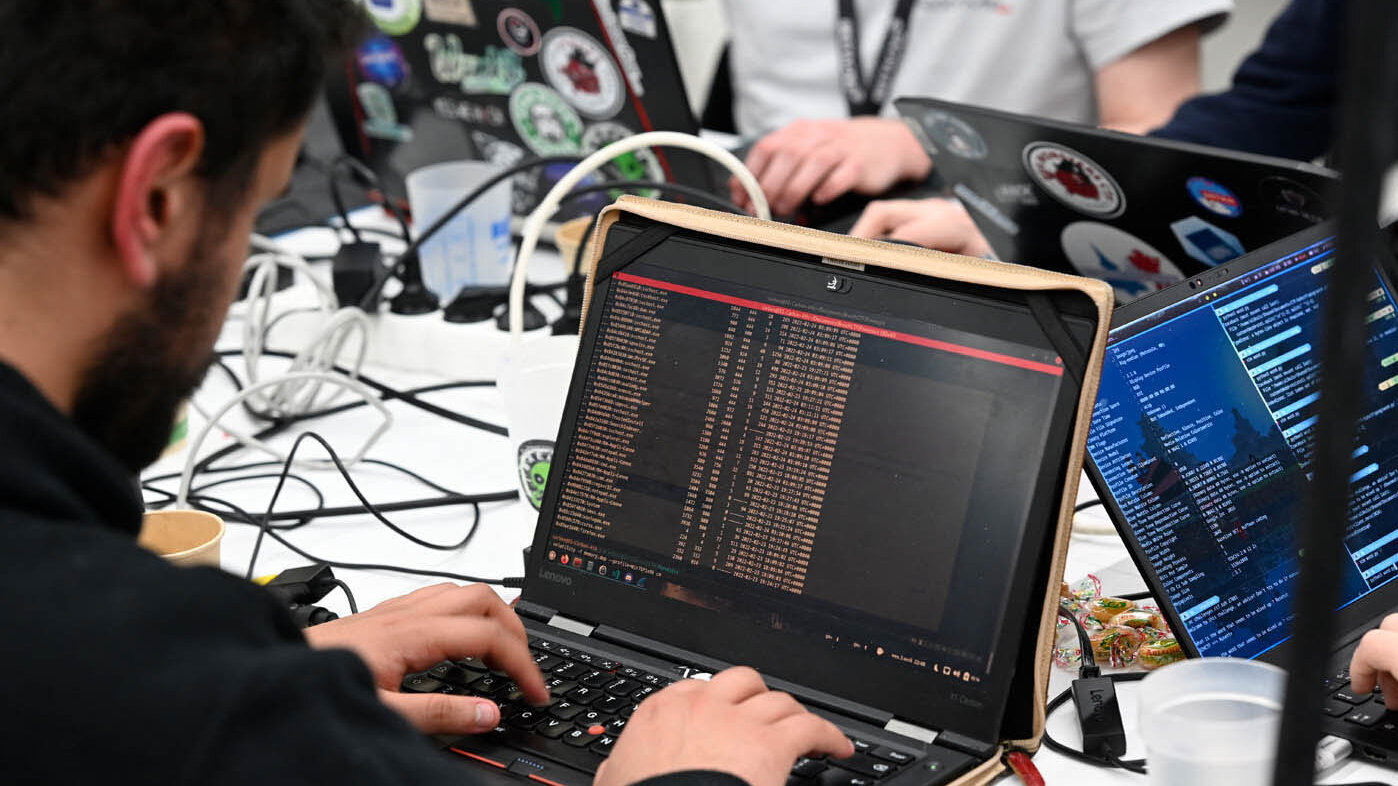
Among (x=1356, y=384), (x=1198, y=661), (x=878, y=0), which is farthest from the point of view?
(x=878, y=0)

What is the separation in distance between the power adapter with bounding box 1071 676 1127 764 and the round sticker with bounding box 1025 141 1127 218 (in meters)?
0.45

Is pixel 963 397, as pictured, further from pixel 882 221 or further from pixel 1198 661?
pixel 882 221

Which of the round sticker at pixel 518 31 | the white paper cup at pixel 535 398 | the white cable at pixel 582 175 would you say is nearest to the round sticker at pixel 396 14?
the round sticker at pixel 518 31

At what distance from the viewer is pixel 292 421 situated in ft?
4.17

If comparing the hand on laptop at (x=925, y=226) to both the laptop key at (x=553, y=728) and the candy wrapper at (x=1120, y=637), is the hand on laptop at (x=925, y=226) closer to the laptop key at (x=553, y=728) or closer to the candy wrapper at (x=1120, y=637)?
the candy wrapper at (x=1120, y=637)

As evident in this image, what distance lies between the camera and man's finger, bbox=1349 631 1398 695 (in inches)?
28.1

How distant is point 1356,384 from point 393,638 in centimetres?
61

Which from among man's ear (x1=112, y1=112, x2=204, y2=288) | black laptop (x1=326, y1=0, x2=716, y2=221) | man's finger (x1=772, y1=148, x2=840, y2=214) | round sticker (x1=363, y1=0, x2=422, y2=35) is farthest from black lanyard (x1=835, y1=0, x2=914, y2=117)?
man's ear (x1=112, y1=112, x2=204, y2=288)

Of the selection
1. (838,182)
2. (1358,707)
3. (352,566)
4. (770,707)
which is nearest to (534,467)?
(352,566)

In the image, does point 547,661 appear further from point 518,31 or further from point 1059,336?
point 518,31

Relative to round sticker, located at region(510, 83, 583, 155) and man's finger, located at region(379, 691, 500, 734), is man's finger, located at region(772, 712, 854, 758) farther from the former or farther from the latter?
round sticker, located at region(510, 83, 583, 155)

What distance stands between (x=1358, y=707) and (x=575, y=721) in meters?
0.46

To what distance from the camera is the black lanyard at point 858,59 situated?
1.93 m

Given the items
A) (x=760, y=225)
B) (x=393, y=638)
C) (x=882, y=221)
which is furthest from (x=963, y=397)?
(x=882, y=221)
